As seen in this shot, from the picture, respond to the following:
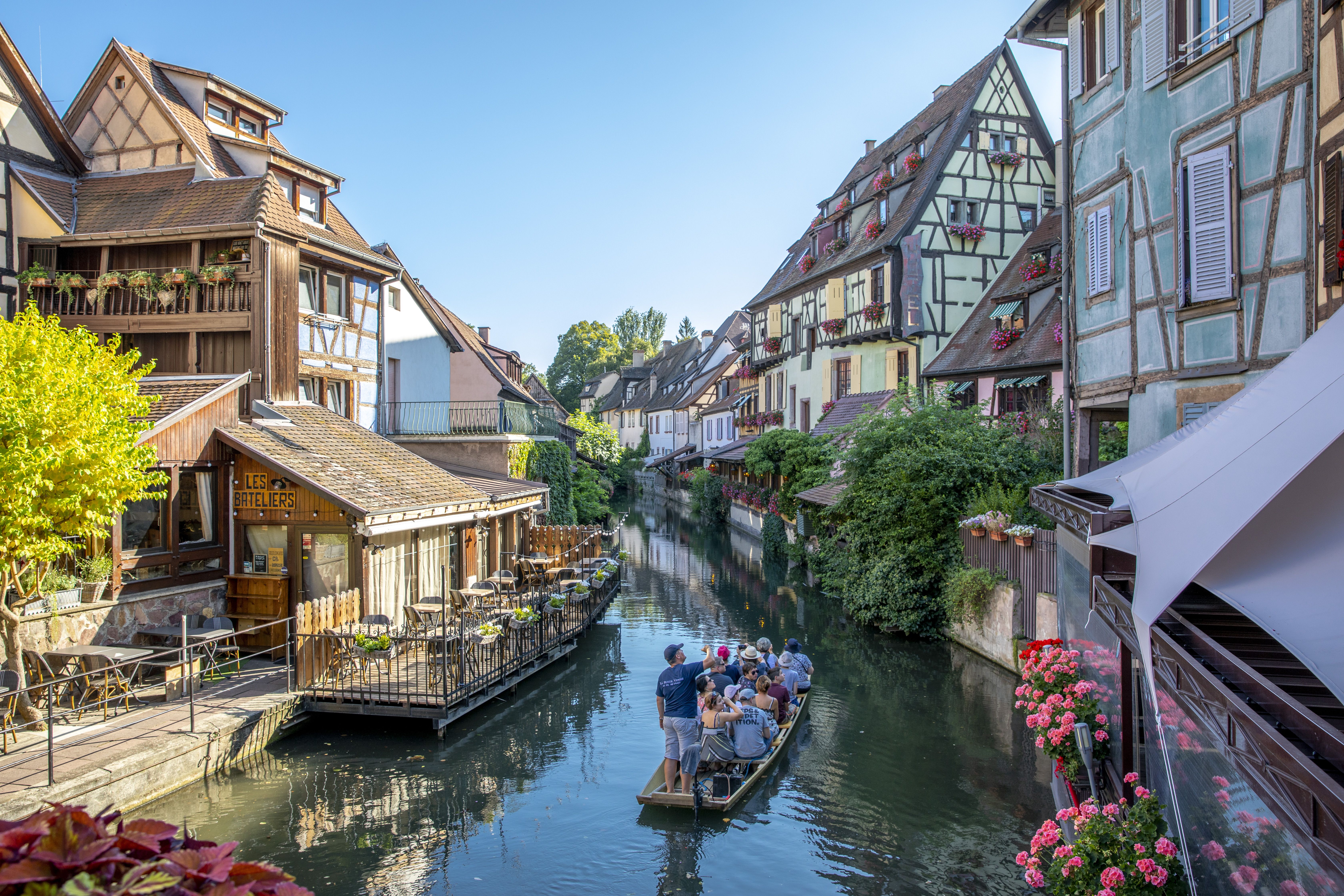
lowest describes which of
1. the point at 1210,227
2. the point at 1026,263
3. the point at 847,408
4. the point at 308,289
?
the point at 847,408

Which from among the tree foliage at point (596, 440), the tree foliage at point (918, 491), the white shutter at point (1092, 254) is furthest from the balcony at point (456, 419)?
the tree foliage at point (596, 440)

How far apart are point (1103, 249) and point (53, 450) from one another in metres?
13.1

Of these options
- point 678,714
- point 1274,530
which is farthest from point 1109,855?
point 678,714

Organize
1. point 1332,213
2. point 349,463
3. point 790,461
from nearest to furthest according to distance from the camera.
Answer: point 1332,213
point 349,463
point 790,461

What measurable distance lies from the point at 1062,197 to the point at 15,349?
14.2m

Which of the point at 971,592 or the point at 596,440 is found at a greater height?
the point at 596,440

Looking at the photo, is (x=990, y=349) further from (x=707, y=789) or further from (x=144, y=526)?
(x=144, y=526)

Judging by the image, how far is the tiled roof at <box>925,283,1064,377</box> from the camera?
68.2 feet

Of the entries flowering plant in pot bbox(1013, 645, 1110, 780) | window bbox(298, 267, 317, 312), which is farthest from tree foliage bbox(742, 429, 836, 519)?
flowering plant in pot bbox(1013, 645, 1110, 780)

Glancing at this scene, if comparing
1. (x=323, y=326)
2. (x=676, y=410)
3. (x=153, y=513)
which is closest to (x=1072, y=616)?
(x=153, y=513)

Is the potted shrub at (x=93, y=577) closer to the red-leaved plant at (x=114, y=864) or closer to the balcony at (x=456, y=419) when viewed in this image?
the balcony at (x=456, y=419)

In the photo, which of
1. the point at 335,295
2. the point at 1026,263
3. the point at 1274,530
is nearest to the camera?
the point at 1274,530

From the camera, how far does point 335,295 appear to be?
2002cm

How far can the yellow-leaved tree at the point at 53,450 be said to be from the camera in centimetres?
905
